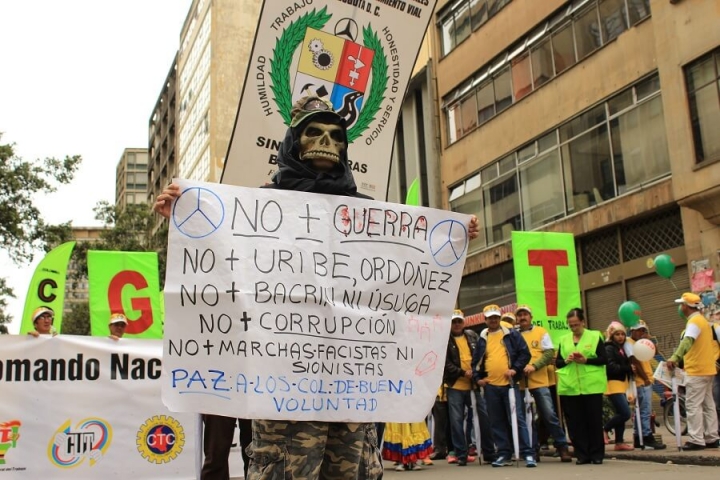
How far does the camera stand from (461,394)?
34.1 feet

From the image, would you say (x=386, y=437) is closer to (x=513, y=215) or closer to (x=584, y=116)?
(x=584, y=116)

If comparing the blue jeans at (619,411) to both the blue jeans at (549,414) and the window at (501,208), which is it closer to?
the blue jeans at (549,414)

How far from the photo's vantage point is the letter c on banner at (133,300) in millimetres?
11953

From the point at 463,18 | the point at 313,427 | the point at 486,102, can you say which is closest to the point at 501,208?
the point at 486,102

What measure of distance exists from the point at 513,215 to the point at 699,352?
1333 cm

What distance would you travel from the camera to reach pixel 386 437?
9.84 m

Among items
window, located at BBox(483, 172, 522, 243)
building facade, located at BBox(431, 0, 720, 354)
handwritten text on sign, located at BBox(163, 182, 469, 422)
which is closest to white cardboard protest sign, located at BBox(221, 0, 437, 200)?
handwritten text on sign, located at BBox(163, 182, 469, 422)

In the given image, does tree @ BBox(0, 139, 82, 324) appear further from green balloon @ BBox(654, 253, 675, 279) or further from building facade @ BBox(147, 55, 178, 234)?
building facade @ BBox(147, 55, 178, 234)

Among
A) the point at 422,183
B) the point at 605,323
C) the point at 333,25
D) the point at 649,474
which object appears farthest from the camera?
the point at 422,183

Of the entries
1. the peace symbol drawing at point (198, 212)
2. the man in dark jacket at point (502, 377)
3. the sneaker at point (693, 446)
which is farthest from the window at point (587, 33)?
the peace symbol drawing at point (198, 212)

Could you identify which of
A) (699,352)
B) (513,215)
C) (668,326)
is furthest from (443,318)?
(513,215)

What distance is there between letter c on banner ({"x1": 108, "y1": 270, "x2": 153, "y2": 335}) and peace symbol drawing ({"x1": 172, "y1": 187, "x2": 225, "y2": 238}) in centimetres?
865

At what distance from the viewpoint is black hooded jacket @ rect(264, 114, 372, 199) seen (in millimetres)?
3658

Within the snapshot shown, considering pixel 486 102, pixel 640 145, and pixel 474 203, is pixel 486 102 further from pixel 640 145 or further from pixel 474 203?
pixel 640 145
